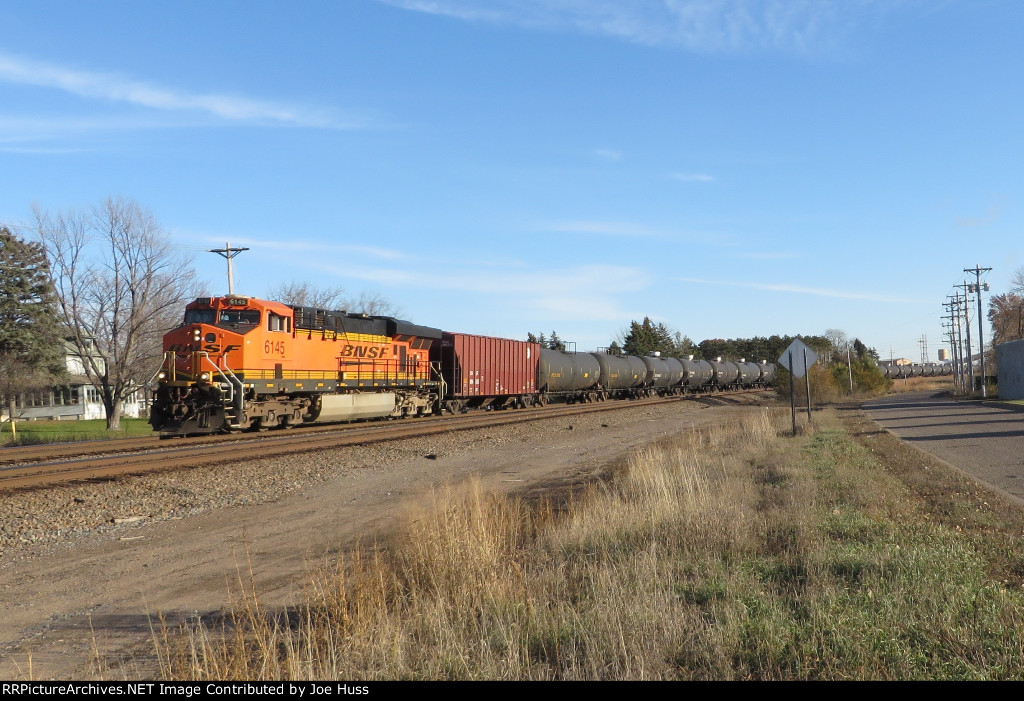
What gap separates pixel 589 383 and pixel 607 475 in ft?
104

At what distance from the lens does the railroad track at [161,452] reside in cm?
1373

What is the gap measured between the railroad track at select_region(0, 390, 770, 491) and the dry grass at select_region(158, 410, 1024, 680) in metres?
7.41

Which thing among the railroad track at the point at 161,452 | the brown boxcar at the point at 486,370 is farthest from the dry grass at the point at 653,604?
the brown boxcar at the point at 486,370

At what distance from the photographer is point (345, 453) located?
1788 centimetres

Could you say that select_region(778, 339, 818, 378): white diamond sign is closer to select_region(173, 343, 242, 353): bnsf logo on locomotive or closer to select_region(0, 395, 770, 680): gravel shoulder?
select_region(0, 395, 770, 680): gravel shoulder

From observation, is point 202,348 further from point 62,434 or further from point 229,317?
point 62,434

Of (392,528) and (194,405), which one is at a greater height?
(194,405)

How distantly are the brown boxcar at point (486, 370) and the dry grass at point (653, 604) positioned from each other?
78.6 ft

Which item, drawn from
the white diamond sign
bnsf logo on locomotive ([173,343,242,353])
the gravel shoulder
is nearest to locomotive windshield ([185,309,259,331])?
bnsf logo on locomotive ([173,343,242,353])

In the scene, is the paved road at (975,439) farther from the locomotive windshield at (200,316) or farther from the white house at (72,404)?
the white house at (72,404)

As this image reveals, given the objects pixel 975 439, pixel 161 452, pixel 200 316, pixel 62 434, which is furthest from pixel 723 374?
pixel 161 452

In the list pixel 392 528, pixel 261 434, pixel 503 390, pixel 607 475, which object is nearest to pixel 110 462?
pixel 261 434

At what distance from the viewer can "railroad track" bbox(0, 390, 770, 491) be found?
13.7 meters
